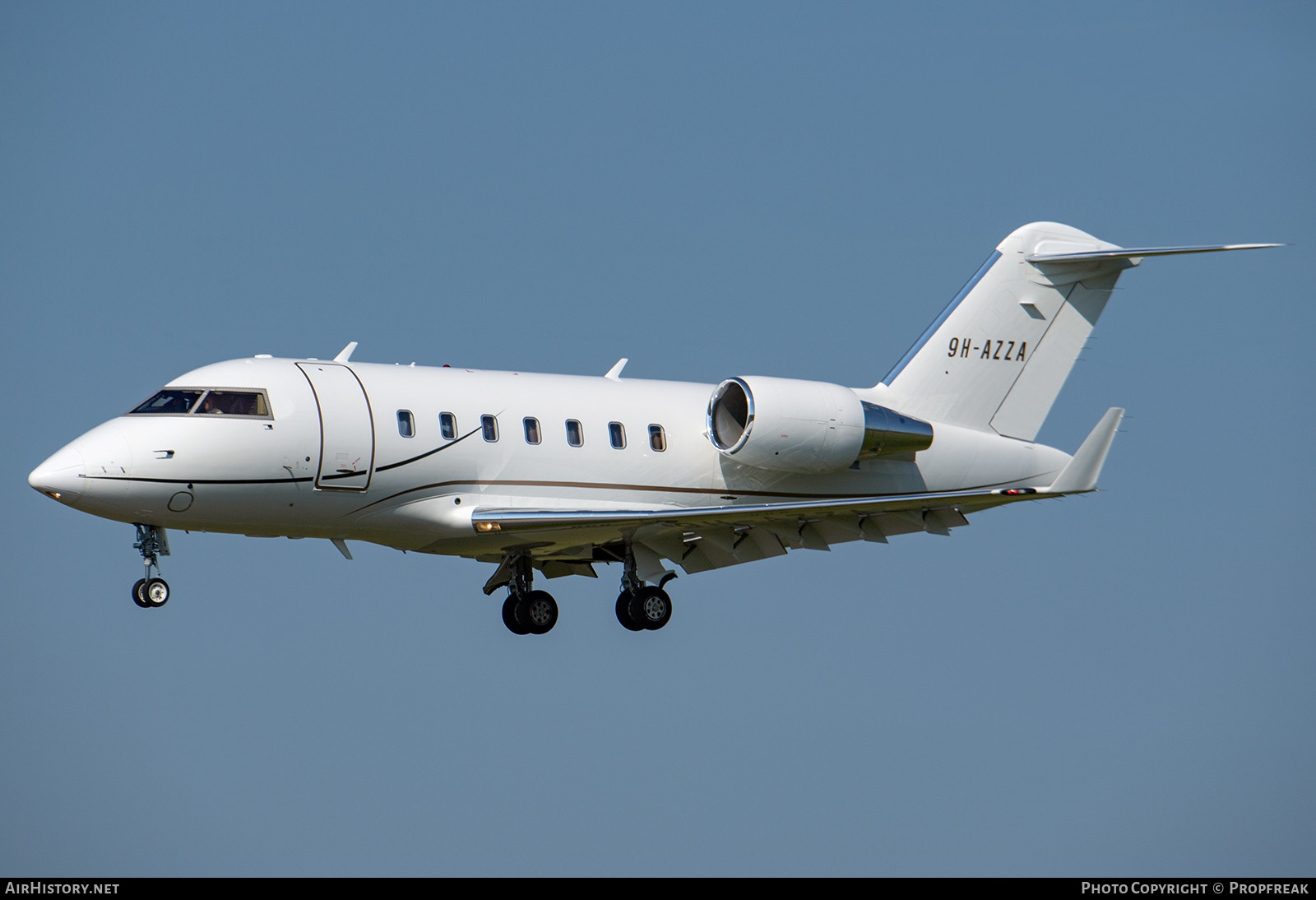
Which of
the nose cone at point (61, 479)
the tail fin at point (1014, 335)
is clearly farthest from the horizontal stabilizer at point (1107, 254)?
the nose cone at point (61, 479)

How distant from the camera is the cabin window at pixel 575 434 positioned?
83.9ft

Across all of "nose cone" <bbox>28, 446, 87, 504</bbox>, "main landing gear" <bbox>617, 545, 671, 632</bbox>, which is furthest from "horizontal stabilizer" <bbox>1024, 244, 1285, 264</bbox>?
"nose cone" <bbox>28, 446, 87, 504</bbox>

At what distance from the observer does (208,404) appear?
23.5 m

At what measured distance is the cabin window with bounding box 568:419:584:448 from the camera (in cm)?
2558

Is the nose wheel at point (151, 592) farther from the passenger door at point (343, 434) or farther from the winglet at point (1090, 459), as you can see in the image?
the winglet at point (1090, 459)

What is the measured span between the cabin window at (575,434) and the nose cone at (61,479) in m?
7.05

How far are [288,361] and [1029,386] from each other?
1297 centimetres

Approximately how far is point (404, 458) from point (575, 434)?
2852mm

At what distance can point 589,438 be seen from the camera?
25781 mm

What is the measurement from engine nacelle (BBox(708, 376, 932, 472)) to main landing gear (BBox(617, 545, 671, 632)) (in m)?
2.49

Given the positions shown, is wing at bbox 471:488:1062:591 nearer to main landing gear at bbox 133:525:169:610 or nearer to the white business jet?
the white business jet

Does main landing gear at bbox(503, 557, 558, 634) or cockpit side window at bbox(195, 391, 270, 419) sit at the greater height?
cockpit side window at bbox(195, 391, 270, 419)

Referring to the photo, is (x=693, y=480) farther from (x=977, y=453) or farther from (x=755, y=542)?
(x=977, y=453)
